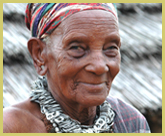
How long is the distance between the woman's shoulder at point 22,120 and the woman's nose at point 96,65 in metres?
0.59

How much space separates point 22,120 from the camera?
216cm

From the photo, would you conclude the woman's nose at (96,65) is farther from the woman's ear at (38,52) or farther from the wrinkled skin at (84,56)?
the woman's ear at (38,52)

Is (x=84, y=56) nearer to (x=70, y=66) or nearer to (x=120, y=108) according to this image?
(x=70, y=66)

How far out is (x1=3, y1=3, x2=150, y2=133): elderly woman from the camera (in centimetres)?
206

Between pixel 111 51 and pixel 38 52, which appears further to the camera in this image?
pixel 38 52

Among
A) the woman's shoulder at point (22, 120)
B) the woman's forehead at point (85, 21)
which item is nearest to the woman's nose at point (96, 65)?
the woman's forehead at point (85, 21)

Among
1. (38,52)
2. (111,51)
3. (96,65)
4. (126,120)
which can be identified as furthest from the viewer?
(126,120)

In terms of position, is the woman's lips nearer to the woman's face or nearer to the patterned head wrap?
the woman's face

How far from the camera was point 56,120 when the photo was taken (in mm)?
2168

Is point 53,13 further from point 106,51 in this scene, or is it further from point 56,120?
point 56,120

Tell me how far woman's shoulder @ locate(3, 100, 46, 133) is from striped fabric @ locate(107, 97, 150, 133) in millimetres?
702

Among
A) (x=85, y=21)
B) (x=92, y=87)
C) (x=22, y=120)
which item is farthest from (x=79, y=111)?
(x=85, y=21)

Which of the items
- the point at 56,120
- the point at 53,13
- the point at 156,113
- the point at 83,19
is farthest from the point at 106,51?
the point at 156,113

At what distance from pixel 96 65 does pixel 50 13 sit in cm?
57
